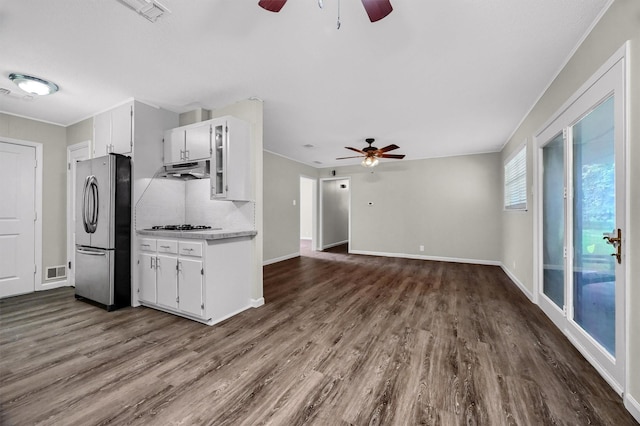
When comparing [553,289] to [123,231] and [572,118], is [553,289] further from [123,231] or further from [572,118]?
[123,231]

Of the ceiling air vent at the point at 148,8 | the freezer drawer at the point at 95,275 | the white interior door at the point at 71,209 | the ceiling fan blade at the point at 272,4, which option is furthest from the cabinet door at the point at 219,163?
the white interior door at the point at 71,209

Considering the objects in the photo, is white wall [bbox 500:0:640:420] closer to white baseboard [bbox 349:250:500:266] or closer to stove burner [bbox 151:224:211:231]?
stove burner [bbox 151:224:211:231]

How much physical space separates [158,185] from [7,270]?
2.38 metres

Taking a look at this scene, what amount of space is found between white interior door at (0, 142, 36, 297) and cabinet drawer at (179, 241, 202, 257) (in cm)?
282

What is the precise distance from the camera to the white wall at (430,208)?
222 inches

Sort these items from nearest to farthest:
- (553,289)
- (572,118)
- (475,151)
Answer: (572,118), (553,289), (475,151)

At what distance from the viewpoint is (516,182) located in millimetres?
4191

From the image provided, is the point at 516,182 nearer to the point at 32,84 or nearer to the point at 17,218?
the point at 32,84

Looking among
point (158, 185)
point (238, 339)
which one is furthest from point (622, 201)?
point (158, 185)

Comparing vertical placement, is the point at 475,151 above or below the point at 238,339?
above

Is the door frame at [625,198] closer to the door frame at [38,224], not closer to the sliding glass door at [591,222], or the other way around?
the sliding glass door at [591,222]

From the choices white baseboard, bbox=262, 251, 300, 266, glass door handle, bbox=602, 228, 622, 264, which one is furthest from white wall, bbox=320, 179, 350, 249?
glass door handle, bbox=602, 228, 622, 264

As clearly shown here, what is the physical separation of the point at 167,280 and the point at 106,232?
92cm

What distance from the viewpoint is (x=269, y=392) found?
5.51 ft
